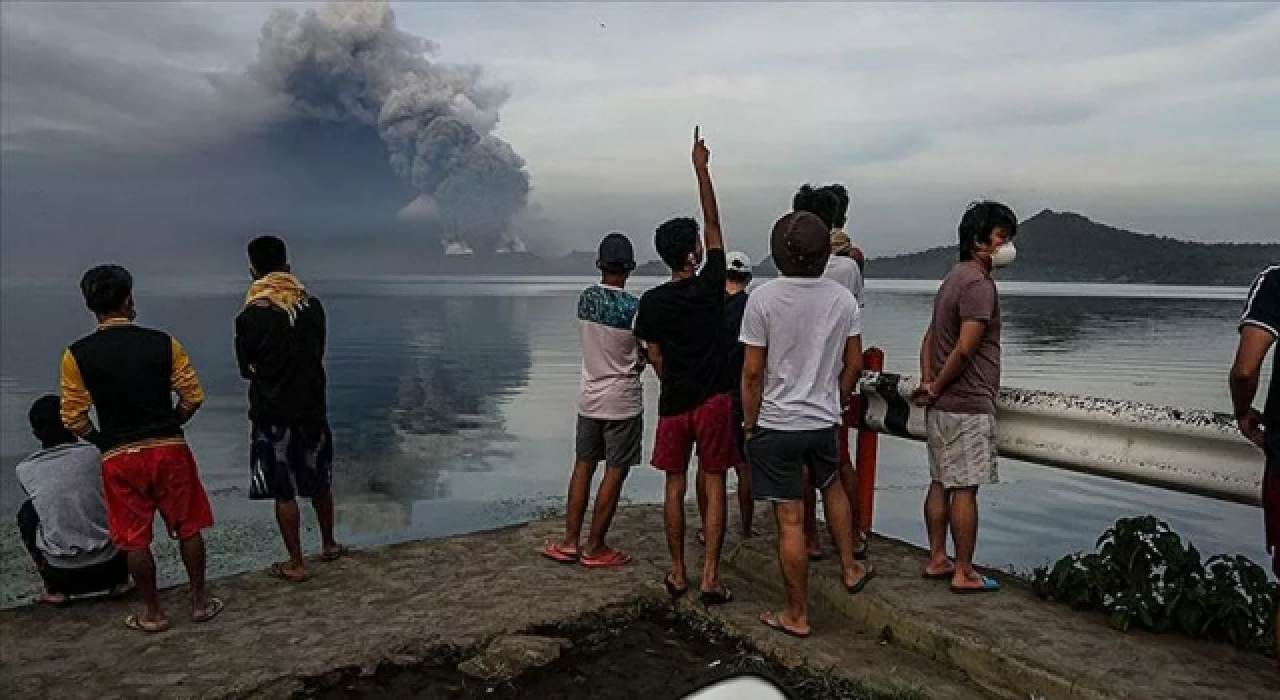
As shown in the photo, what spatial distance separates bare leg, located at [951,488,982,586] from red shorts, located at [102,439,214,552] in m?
3.97

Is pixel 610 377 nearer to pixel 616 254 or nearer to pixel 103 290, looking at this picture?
pixel 616 254

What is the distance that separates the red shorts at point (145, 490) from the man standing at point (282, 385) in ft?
1.59

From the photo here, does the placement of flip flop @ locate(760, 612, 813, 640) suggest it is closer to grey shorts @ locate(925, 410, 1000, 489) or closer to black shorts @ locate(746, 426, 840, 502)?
black shorts @ locate(746, 426, 840, 502)

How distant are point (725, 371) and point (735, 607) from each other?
1.24 m

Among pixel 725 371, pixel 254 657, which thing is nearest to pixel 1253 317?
pixel 725 371

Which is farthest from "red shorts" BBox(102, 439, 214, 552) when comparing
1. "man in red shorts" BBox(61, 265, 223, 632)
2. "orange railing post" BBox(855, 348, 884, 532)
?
"orange railing post" BBox(855, 348, 884, 532)

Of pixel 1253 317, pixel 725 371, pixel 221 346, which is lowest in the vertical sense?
pixel 221 346

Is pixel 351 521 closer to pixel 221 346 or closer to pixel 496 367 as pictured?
pixel 496 367

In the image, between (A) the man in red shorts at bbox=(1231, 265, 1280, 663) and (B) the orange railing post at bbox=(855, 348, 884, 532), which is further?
(B) the orange railing post at bbox=(855, 348, 884, 532)

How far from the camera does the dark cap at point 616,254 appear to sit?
17.7ft

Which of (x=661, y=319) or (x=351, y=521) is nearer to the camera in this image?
(x=661, y=319)

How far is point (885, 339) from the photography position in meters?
28.9

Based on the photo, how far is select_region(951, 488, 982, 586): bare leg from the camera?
187 inches

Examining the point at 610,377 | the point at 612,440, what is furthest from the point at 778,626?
the point at 610,377
